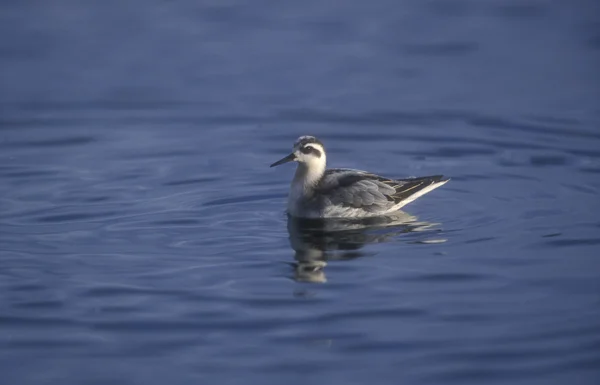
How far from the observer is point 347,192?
1959 cm

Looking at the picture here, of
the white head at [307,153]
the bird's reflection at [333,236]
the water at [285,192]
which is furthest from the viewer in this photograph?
the white head at [307,153]

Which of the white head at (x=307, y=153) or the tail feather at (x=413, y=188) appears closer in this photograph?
the tail feather at (x=413, y=188)

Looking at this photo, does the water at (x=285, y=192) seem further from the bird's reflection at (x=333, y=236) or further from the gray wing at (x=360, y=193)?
the gray wing at (x=360, y=193)

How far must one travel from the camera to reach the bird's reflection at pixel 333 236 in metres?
17.3

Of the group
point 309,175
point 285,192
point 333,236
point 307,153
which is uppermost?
point 307,153

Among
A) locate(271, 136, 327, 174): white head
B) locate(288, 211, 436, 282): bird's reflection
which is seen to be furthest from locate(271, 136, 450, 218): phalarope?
locate(288, 211, 436, 282): bird's reflection

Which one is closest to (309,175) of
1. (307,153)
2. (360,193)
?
(307,153)

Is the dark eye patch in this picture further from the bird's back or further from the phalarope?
the bird's back

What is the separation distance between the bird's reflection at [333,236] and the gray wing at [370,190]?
0.27 metres

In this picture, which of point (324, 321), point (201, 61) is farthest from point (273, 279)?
point (201, 61)

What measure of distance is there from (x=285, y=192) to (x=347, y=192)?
195 centimetres

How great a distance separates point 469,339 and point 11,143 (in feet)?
41.2

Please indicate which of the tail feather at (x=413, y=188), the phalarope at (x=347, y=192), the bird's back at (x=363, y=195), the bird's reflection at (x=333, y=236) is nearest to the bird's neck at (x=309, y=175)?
the phalarope at (x=347, y=192)

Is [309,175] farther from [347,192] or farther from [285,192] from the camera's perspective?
[285,192]
